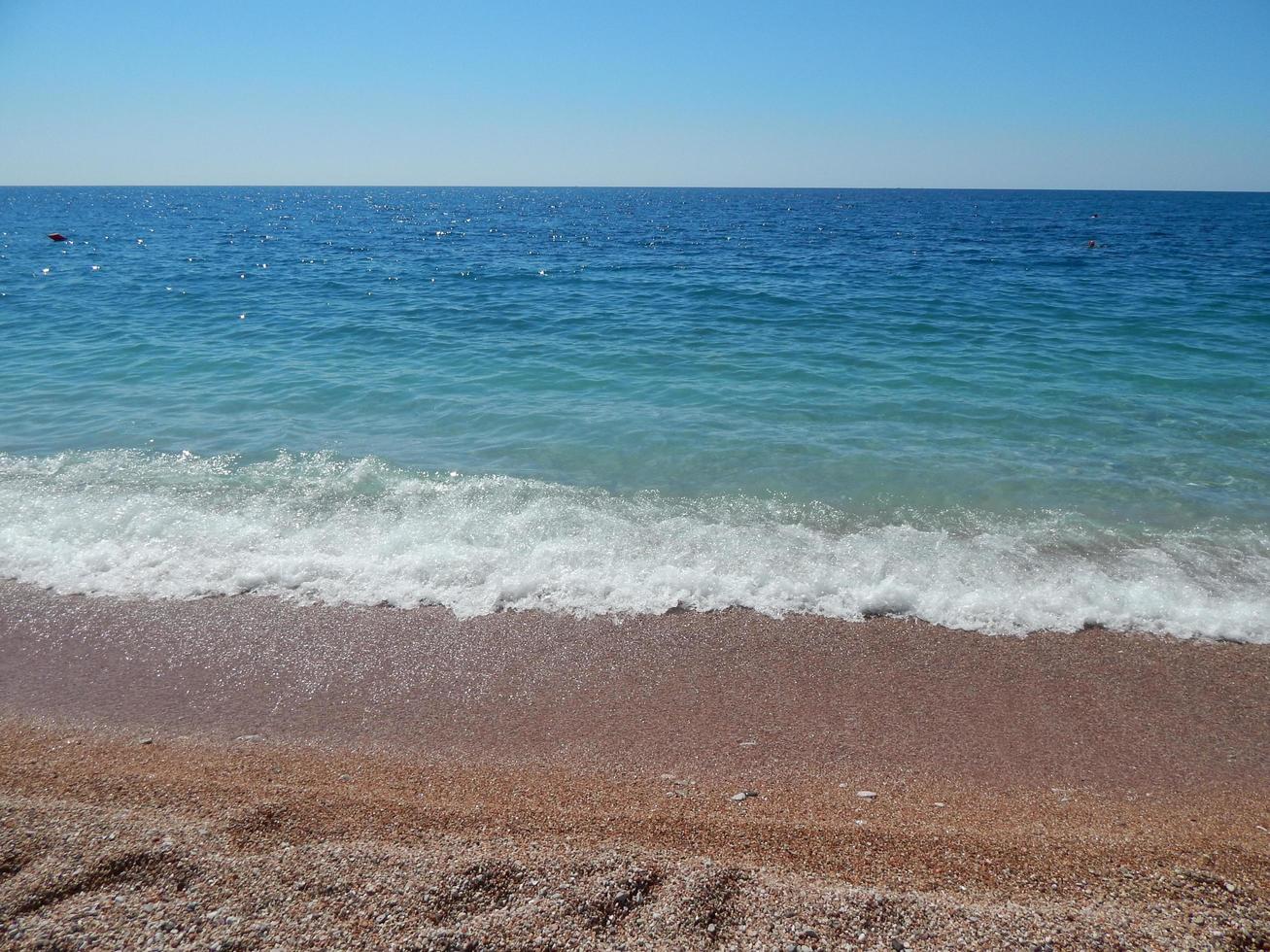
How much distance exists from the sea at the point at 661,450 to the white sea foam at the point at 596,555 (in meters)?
0.03

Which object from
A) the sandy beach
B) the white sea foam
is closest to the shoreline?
the sandy beach

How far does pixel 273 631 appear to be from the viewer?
4.93 meters

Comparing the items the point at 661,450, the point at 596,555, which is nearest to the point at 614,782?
the point at 596,555

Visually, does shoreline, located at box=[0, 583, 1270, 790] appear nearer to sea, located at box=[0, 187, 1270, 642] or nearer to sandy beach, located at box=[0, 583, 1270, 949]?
sandy beach, located at box=[0, 583, 1270, 949]

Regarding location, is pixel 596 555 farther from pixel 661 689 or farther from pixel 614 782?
pixel 614 782

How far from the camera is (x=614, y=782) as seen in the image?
3670 millimetres

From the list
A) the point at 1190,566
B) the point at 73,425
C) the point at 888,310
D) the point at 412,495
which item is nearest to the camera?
the point at 1190,566

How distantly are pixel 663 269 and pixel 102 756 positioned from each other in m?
23.6

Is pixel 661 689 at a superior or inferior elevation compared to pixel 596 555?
inferior

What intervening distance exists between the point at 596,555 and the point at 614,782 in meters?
2.46

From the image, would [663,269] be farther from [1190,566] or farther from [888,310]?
[1190,566]

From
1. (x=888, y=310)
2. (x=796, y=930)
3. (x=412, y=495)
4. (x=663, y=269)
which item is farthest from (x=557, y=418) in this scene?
(x=663, y=269)

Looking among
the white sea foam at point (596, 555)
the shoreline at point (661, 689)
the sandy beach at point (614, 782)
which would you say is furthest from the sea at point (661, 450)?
the sandy beach at point (614, 782)

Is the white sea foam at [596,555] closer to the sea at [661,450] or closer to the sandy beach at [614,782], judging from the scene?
the sea at [661,450]
